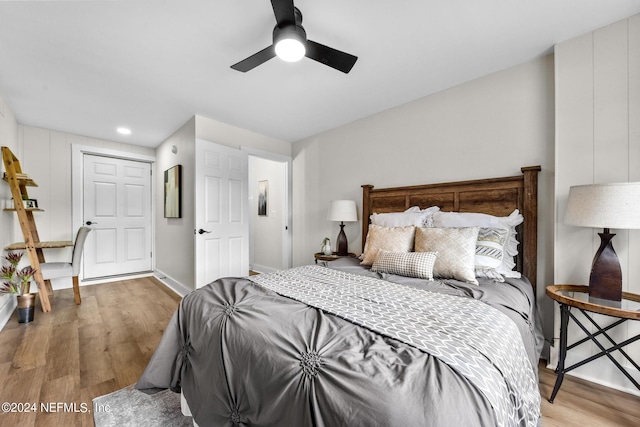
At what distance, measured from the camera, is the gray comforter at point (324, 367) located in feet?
2.26

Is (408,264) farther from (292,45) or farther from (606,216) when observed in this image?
(292,45)

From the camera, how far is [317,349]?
0.91 meters

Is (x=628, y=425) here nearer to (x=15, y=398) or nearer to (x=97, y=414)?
(x=97, y=414)

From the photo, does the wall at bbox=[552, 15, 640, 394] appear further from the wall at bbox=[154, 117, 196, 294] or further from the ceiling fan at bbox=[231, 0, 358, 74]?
the wall at bbox=[154, 117, 196, 294]

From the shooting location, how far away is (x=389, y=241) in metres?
2.25

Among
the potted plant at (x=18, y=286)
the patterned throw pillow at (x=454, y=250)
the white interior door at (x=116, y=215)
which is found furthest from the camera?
the white interior door at (x=116, y=215)

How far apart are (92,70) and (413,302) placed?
315 centimetres

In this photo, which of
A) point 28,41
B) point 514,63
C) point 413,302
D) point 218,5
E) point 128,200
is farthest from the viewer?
point 128,200

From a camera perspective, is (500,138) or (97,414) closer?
(97,414)

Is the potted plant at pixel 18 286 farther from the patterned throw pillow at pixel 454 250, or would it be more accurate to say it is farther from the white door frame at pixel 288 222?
the patterned throw pillow at pixel 454 250

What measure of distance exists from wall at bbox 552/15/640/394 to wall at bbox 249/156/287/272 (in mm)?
3440

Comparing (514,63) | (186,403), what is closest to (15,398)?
(186,403)

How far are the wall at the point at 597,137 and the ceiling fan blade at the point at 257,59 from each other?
2106 mm

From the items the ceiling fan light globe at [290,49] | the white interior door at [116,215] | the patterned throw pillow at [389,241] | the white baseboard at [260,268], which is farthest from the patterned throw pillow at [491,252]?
the white interior door at [116,215]
